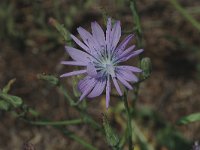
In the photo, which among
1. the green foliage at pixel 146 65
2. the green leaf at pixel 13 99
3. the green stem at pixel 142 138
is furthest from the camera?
the green stem at pixel 142 138

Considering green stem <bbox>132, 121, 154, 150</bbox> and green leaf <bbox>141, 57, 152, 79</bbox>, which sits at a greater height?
green leaf <bbox>141, 57, 152, 79</bbox>

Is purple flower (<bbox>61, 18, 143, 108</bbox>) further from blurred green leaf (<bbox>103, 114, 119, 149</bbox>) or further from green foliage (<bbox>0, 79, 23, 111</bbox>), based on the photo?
green foliage (<bbox>0, 79, 23, 111</bbox>)

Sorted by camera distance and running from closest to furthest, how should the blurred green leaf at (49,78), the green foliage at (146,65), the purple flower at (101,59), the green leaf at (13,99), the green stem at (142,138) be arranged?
the purple flower at (101,59), the green foliage at (146,65), the blurred green leaf at (49,78), the green leaf at (13,99), the green stem at (142,138)

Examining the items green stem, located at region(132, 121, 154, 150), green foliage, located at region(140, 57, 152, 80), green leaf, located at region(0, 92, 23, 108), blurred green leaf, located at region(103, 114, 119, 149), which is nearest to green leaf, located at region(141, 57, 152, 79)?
green foliage, located at region(140, 57, 152, 80)

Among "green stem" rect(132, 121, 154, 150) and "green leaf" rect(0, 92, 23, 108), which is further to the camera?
"green stem" rect(132, 121, 154, 150)

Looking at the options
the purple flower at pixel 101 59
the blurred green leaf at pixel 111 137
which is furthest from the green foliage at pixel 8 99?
the blurred green leaf at pixel 111 137

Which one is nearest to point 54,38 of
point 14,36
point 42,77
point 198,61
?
point 14,36

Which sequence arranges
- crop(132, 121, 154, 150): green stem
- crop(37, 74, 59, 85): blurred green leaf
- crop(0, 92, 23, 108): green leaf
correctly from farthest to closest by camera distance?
crop(132, 121, 154, 150): green stem, crop(0, 92, 23, 108): green leaf, crop(37, 74, 59, 85): blurred green leaf

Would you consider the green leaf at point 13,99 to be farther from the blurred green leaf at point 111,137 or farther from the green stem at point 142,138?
the green stem at point 142,138

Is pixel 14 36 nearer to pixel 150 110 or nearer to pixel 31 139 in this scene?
pixel 31 139
